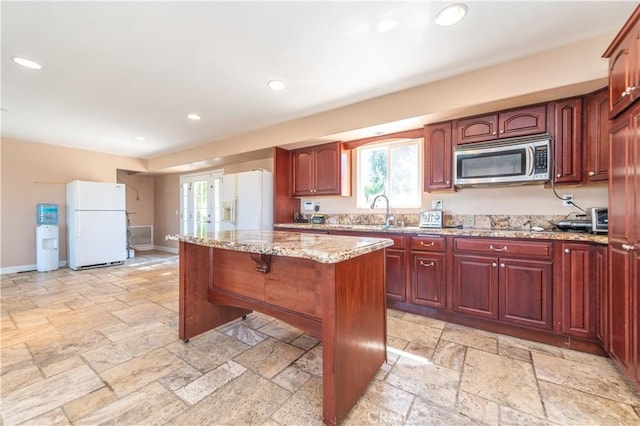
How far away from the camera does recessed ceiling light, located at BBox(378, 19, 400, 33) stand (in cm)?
186

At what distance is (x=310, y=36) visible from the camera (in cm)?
203

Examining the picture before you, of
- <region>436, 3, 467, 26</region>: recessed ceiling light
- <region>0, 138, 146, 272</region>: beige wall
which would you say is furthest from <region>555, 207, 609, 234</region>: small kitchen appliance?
<region>0, 138, 146, 272</region>: beige wall

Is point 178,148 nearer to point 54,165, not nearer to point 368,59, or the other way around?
point 54,165

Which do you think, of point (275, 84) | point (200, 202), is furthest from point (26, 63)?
point (200, 202)

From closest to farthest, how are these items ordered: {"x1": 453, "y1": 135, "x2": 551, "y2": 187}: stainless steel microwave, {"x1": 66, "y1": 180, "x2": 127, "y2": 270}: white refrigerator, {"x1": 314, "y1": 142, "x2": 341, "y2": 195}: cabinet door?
{"x1": 453, "y1": 135, "x2": 551, "y2": 187}: stainless steel microwave < {"x1": 314, "y1": 142, "x2": 341, "y2": 195}: cabinet door < {"x1": 66, "y1": 180, "x2": 127, "y2": 270}: white refrigerator

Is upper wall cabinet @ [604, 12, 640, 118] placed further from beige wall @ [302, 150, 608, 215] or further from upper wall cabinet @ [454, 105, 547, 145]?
beige wall @ [302, 150, 608, 215]

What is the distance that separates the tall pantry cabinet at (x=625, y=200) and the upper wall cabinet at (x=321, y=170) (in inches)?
104

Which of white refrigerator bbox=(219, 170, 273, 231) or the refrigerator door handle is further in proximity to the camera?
the refrigerator door handle

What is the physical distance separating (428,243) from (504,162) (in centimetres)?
107

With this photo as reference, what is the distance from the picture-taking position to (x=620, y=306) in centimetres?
175

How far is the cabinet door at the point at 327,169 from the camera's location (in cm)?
382

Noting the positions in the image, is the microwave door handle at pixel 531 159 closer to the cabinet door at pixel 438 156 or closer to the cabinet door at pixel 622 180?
the cabinet door at pixel 622 180

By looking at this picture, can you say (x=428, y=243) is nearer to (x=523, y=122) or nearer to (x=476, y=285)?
(x=476, y=285)

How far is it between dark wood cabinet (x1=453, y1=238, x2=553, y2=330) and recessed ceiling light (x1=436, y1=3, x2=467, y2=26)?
71.7 inches
